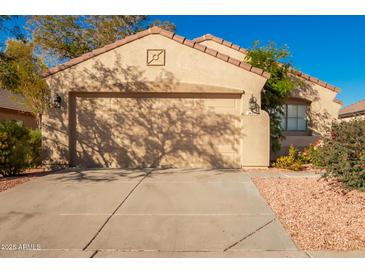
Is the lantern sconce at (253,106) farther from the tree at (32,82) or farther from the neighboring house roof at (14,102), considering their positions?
the neighboring house roof at (14,102)

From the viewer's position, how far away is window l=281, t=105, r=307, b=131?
11.0 metres

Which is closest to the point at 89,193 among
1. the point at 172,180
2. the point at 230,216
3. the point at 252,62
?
the point at 172,180

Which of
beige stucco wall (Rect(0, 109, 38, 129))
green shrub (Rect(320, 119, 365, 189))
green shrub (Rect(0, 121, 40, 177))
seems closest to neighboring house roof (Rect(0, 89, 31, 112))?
beige stucco wall (Rect(0, 109, 38, 129))

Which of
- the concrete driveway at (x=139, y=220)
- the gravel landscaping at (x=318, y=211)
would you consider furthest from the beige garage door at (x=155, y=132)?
the gravel landscaping at (x=318, y=211)

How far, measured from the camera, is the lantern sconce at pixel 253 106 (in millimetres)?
8078

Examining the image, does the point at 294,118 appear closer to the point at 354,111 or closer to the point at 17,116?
the point at 354,111

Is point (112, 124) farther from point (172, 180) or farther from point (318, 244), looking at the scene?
point (318, 244)

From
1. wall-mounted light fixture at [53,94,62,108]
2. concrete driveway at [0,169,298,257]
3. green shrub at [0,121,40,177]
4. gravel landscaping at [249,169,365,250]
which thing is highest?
wall-mounted light fixture at [53,94,62,108]

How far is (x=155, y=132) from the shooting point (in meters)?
8.38

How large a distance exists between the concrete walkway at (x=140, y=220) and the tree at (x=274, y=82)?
388cm

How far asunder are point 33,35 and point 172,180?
14.9m

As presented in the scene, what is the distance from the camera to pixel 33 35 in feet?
50.6

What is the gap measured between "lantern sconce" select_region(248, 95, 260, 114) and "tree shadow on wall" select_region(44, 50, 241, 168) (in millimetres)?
615

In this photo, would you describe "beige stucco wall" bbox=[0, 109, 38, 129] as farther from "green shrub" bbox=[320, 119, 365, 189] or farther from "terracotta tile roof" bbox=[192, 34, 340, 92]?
"green shrub" bbox=[320, 119, 365, 189]
